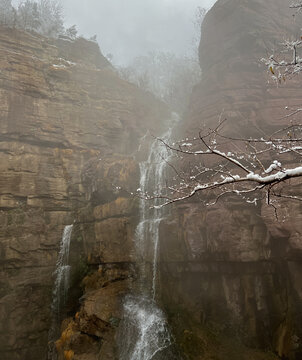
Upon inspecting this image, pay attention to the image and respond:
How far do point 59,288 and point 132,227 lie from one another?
579 cm

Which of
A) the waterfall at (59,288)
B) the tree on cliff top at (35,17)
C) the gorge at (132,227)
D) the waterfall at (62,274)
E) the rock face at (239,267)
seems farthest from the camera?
the tree on cliff top at (35,17)

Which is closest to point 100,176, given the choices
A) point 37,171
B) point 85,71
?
point 37,171

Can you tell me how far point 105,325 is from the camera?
1047 cm

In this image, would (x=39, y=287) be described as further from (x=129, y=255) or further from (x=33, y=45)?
(x=33, y=45)

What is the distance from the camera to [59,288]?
47.8 feet

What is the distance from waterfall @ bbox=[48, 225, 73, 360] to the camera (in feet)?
46.1

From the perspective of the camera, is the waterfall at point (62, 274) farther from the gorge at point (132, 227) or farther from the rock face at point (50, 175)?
the rock face at point (50, 175)

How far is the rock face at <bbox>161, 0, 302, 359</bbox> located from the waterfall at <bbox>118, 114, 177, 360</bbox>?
600 mm

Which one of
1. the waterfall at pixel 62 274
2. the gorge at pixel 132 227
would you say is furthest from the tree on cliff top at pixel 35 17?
the waterfall at pixel 62 274

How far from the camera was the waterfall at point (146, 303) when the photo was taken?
9.96m

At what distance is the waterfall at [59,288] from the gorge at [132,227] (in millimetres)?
179

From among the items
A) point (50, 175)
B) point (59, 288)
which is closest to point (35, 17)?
point (50, 175)

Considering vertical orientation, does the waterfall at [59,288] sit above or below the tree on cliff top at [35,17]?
below

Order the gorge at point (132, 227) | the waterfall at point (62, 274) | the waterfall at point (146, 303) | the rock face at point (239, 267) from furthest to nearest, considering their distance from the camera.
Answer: the waterfall at point (62, 274)
the gorge at point (132, 227)
the waterfall at point (146, 303)
the rock face at point (239, 267)
